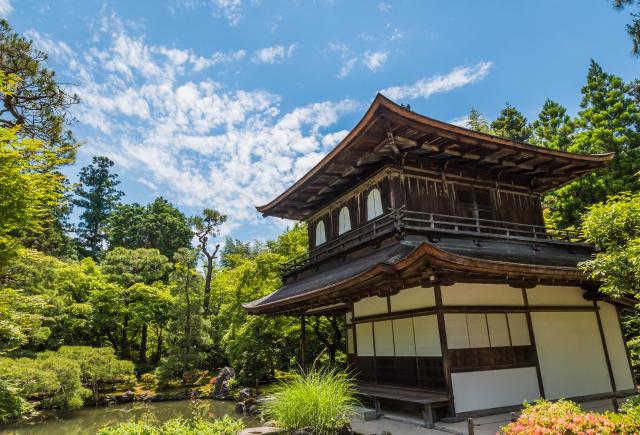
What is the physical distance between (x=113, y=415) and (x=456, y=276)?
57.7 ft

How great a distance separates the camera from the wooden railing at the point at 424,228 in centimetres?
988

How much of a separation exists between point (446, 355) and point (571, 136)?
73.5 ft

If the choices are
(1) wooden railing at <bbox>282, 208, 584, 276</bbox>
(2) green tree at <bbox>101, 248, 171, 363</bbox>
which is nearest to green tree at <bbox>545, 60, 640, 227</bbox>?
(1) wooden railing at <bbox>282, 208, 584, 276</bbox>

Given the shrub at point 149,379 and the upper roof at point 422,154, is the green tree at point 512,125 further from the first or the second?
the shrub at point 149,379

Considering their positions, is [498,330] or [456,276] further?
[498,330]

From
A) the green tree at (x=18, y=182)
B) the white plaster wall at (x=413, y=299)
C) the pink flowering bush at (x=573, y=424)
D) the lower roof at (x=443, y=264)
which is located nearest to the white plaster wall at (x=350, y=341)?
the lower roof at (x=443, y=264)

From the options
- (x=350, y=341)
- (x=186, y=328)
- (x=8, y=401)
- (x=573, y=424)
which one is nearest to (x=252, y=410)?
(x=350, y=341)

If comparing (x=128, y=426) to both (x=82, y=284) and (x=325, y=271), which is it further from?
(x=82, y=284)

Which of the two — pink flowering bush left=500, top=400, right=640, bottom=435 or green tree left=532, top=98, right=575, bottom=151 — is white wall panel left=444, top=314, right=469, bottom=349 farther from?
green tree left=532, top=98, right=575, bottom=151

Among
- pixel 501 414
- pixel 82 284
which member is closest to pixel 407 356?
pixel 501 414

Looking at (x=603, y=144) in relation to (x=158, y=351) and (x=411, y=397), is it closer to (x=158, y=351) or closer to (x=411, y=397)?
(x=411, y=397)

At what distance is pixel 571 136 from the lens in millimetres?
24266

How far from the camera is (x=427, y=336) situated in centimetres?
899

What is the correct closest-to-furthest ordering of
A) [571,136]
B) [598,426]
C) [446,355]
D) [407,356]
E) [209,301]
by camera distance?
[598,426], [446,355], [407,356], [571,136], [209,301]
